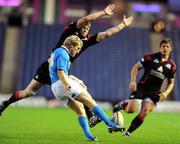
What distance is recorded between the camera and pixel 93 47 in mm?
28125

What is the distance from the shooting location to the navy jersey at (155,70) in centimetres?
1002

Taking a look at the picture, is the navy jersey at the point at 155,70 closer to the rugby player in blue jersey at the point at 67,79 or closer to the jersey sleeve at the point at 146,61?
the jersey sleeve at the point at 146,61

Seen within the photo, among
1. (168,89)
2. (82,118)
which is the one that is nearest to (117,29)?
(168,89)

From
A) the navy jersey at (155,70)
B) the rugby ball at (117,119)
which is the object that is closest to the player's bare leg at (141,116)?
the rugby ball at (117,119)

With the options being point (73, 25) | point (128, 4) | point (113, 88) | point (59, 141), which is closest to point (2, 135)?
point (59, 141)

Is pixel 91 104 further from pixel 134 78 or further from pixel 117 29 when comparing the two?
pixel 134 78

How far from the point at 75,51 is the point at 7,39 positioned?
20.1 metres

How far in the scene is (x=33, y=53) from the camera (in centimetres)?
2742

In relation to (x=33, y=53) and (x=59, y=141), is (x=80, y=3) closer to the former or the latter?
(x=33, y=53)

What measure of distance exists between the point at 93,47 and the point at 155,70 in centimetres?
1810

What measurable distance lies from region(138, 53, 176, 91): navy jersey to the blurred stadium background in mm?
14995

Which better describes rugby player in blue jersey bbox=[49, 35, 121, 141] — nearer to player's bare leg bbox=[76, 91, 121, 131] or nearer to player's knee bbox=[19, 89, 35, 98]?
player's bare leg bbox=[76, 91, 121, 131]

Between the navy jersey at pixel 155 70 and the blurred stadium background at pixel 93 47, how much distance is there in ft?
49.2

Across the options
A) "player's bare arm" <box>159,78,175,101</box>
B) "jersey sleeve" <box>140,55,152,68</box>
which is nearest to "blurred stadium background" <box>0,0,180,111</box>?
"jersey sleeve" <box>140,55,152,68</box>
